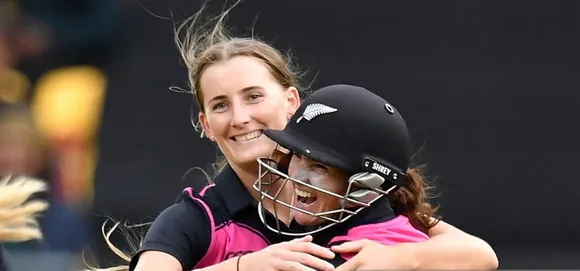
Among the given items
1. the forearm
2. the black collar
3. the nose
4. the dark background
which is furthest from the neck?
the dark background

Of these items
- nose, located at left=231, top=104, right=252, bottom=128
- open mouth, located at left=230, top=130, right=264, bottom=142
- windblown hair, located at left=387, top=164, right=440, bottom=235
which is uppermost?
nose, located at left=231, top=104, right=252, bottom=128

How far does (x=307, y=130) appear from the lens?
334 cm

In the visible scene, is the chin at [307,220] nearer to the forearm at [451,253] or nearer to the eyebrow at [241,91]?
the forearm at [451,253]

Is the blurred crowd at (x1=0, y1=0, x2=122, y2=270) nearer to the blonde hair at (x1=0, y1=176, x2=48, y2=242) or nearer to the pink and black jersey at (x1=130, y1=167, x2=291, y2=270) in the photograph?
the blonde hair at (x1=0, y1=176, x2=48, y2=242)

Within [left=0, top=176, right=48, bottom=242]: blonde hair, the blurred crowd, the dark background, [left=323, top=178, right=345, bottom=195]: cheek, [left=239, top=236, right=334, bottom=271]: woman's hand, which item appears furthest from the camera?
the blurred crowd

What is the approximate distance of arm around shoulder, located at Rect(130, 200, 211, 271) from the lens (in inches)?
137

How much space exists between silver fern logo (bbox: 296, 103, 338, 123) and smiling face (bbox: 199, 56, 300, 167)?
306 millimetres

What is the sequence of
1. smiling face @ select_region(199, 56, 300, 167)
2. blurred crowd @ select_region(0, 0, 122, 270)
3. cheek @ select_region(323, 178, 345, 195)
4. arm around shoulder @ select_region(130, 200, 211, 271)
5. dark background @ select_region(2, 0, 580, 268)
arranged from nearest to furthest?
1. cheek @ select_region(323, 178, 345, 195)
2. arm around shoulder @ select_region(130, 200, 211, 271)
3. smiling face @ select_region(199, 56, 300, 167)
4. dark background @ select_region(2, 0, 580, 268)
5. blurred crowd @ select_region(0, 0, 122, 270)

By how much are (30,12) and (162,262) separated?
481 centimetres

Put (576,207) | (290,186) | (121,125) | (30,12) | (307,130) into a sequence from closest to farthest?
(307,130) < (290,186) < (576,207) < (121,125) < (30,12)

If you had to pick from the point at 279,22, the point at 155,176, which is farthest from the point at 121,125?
the point at 279,22

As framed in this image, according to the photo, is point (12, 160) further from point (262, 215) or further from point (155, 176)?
point (262, 215)

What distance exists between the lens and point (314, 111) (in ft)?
11.0

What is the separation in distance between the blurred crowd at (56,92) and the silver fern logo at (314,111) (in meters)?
3.66
